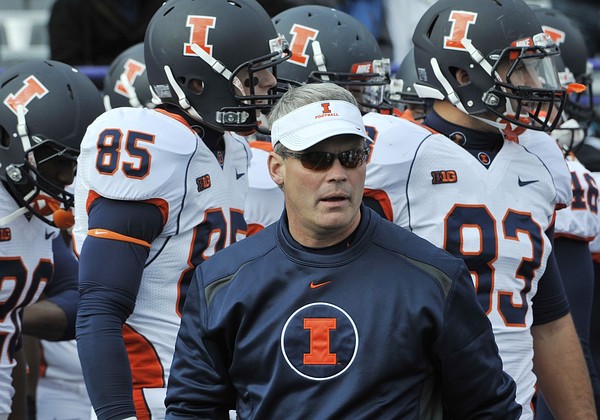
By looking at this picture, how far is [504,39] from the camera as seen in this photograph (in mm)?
4137

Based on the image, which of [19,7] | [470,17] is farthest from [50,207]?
[19,7]

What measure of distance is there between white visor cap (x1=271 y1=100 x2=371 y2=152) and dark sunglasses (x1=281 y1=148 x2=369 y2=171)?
33 mm

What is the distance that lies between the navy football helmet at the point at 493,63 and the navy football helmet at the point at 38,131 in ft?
4.39

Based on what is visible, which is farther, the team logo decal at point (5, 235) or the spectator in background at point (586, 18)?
the spectator in background at point (586, 18)

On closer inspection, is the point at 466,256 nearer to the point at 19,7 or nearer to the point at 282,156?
the point at 282,156

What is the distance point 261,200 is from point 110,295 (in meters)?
1.27

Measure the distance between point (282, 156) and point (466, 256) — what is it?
112 centimetres

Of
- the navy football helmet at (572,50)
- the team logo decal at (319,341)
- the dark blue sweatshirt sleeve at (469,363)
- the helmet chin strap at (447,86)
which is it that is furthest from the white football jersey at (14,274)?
the navy football helmet at (572,50)

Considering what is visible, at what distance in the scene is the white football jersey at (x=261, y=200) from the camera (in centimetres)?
460

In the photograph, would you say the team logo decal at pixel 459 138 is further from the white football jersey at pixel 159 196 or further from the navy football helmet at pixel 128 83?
the navy football helmet at pixel 128 83

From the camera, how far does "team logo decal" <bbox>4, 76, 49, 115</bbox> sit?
437 cm

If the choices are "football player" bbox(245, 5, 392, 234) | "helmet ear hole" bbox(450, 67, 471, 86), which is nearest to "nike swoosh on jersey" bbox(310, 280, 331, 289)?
"helmet ear hole" bbox(450, 67, 471, 86)

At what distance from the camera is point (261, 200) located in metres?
4.64

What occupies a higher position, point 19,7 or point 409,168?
point 409,168
